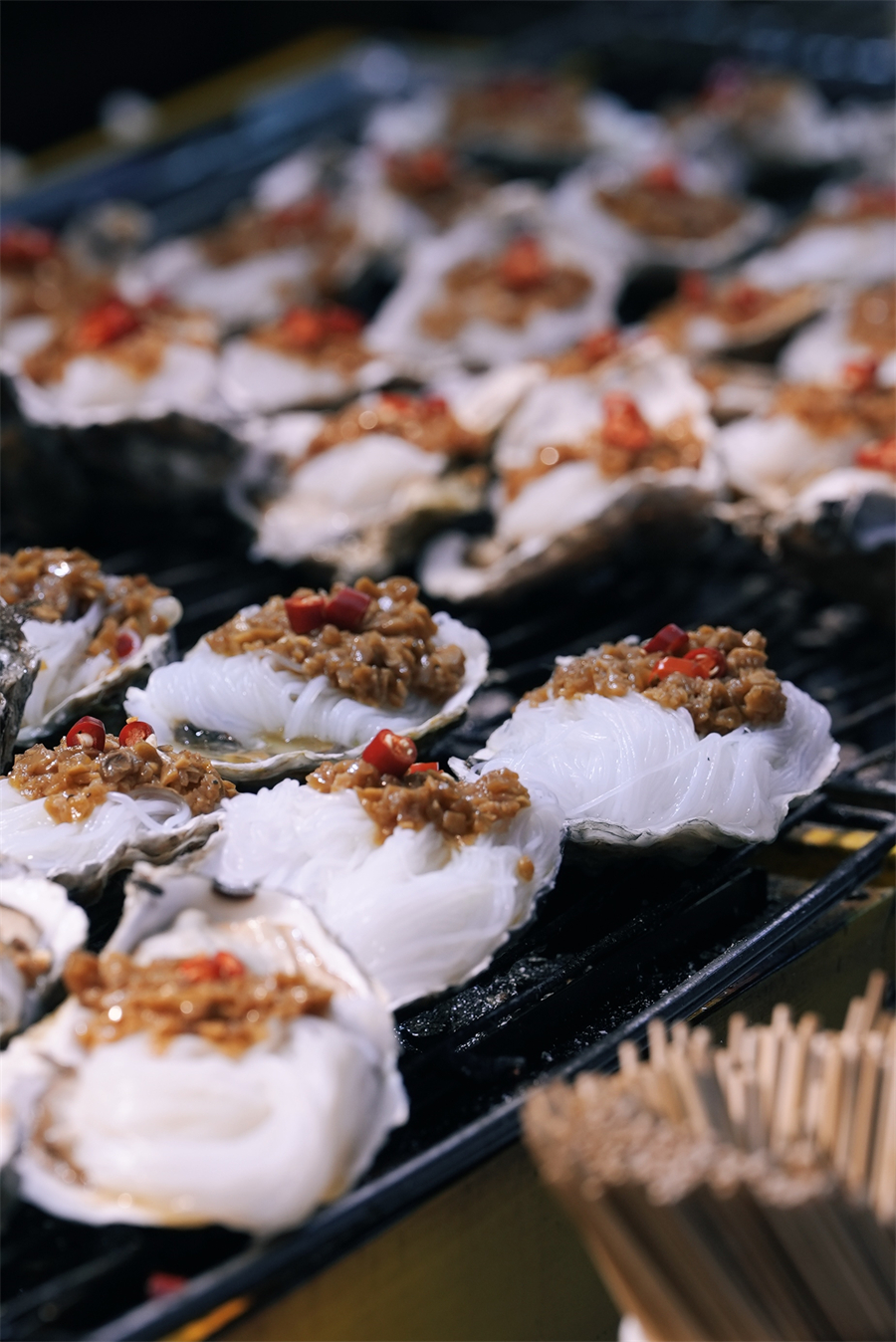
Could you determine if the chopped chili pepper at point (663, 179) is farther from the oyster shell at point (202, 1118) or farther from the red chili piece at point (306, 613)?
the oyster shell at point (202, 1118)

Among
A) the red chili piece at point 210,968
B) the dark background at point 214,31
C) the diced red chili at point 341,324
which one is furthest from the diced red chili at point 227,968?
the dark background at point 214,31

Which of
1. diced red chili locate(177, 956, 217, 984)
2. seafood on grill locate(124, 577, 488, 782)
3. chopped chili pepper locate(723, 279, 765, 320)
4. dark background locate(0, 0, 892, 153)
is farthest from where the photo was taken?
dark background locate(0, 0, 892, 153)

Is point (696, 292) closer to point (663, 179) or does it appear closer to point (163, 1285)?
point (663, 179)


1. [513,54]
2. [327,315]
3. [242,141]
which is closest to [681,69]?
[513,54]

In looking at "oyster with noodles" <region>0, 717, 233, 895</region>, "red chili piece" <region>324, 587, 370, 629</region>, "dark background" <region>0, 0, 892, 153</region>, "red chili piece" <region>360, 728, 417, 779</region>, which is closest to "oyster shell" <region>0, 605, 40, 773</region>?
"oyster with noodles" <region>0, 717, 233, 895</region>

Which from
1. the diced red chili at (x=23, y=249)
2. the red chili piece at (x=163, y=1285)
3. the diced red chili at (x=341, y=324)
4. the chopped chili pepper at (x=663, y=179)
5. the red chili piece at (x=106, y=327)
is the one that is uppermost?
the red chili piece at (x=163, y=1285)

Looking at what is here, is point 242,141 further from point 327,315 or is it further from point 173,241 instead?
point 327,315

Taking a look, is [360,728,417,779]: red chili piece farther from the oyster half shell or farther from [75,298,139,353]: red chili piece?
[75,298,139,353]: red chili piece
